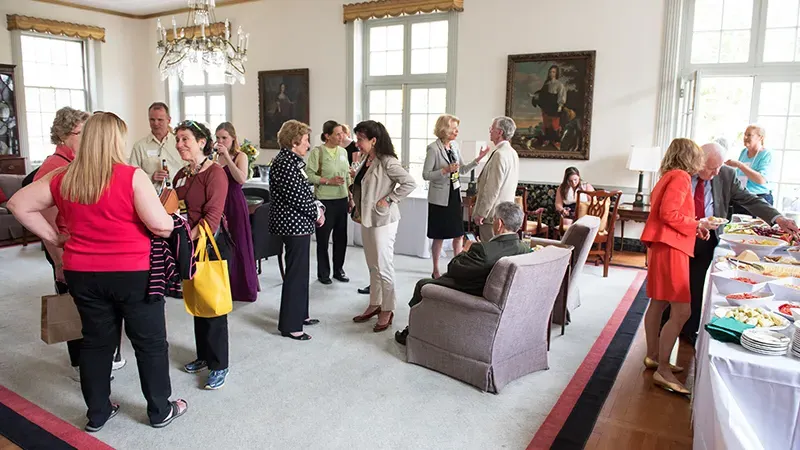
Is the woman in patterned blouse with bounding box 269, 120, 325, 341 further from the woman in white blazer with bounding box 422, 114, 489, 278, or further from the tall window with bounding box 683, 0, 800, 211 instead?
the tall window with bounding box 683, 0, 800, 211

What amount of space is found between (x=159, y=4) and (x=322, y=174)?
6.63m

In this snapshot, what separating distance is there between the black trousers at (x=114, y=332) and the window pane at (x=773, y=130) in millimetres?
6421

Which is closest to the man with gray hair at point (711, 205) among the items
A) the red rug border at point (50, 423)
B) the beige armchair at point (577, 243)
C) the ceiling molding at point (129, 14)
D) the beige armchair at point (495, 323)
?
the beige armchair at point (577, 243)

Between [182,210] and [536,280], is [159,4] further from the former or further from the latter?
[536,280]

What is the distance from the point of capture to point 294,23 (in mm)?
9133

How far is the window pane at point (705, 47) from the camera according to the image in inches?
255

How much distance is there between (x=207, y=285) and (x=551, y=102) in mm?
5457

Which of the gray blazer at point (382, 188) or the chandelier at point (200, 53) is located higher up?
the chandelier at point (200, 53)

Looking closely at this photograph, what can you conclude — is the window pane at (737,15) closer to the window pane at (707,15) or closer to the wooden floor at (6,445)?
the window pane at (707,15)

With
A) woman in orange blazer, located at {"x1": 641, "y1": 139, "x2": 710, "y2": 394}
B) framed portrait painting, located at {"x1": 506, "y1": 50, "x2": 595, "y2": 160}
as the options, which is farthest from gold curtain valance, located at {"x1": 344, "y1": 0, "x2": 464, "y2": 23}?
woman in orange blazer, located at {"x1": 641, "y1": 139, "x2": 710, "y2": 394}

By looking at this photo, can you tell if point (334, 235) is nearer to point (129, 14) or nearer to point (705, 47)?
point (705, 47)

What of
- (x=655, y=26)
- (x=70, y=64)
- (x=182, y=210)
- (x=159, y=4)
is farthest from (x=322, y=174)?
(x=70, y=64)

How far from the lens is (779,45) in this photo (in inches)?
244

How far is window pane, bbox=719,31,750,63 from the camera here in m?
6.35
